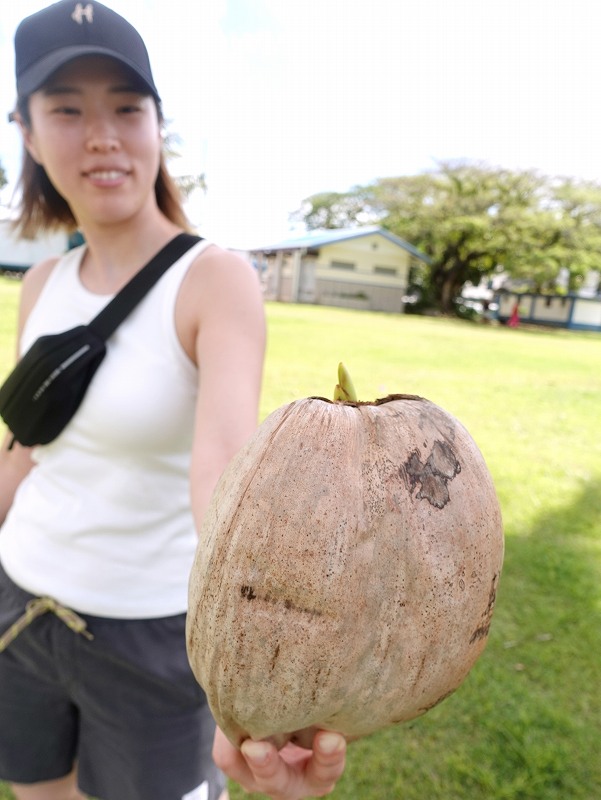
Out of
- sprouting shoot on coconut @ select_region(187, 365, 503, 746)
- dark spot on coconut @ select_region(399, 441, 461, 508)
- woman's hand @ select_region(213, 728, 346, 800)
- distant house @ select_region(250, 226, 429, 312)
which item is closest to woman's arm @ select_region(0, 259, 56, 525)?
woman's hand @ select_region(213, 728, 346, 800)

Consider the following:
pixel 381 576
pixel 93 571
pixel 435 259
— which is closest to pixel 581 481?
pixel 93 571

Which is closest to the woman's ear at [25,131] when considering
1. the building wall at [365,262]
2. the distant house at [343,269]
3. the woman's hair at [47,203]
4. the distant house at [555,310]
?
the woman's hair at [47,203]

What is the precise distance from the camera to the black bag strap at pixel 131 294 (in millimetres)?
1672

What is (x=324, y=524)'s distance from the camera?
0.82m

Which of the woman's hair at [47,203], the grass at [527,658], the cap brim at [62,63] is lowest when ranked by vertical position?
the grass at [527,658]

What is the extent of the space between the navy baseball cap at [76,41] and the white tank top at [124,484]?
0.49m

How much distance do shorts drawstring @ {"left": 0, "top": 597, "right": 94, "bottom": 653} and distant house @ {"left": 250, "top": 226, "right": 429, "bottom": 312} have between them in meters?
31.3

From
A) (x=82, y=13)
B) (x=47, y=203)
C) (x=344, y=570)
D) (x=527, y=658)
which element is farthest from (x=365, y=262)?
(x=344, y=570)

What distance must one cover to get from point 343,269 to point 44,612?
33.6m

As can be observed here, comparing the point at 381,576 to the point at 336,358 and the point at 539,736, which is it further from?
the point at 336,358

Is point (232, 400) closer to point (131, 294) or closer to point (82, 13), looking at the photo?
point (131, 294)

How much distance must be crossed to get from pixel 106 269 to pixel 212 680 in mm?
1318

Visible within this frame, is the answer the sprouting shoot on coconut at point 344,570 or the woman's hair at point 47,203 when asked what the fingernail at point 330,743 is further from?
the woman's hair at point 47,203

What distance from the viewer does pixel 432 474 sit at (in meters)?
0.86
